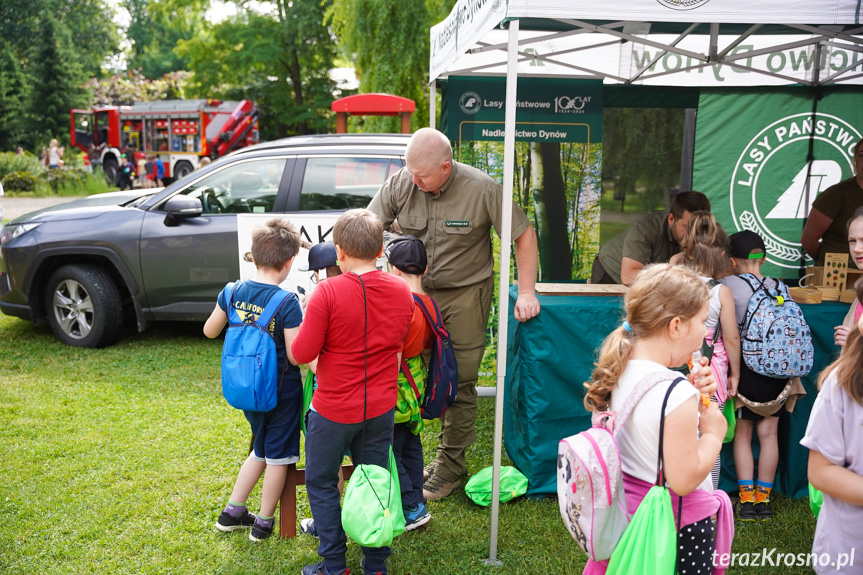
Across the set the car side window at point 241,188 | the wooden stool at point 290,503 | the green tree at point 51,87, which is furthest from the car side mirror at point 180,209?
the green tree at point 51,87

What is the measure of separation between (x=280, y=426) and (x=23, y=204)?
20129mm

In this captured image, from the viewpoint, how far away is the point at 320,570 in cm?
297

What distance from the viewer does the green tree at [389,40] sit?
1240 centimetres

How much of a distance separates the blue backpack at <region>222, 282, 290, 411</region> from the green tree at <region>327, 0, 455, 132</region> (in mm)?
10251

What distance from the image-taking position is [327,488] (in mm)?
2885

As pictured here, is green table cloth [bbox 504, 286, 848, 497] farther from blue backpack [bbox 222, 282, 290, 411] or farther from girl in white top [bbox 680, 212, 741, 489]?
blue backpack [bbox 222, 282, 290, 411]

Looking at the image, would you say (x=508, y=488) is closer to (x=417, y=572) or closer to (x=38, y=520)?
(x=417, y=572)

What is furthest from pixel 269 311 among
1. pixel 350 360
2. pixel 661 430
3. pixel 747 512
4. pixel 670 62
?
pixel 670 62

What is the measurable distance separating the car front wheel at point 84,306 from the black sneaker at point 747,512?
5579 millimetres

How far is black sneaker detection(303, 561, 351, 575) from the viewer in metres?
2.93

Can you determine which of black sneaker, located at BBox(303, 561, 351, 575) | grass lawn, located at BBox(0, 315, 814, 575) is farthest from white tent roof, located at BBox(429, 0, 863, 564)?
black sneaker, located at BBox(303, 561, 351, 575)

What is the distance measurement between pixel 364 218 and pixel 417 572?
5.35 feet

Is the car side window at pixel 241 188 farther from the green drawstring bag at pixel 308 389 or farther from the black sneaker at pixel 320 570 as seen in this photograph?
the black sneaker at pixel 320 570

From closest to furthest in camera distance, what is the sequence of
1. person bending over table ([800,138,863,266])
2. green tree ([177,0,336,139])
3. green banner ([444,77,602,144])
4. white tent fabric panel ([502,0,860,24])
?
white tent fabric panel ([502,0,860,24]) → person bending over table ([800,138,863,266]) → green banner ([444,77,602,144]) → green tree ([177,0,336,139])
